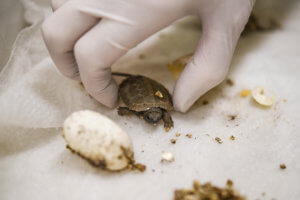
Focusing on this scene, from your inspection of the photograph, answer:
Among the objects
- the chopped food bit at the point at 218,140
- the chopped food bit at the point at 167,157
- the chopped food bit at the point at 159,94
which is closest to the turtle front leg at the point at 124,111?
the chopped food bit at the point at 159,94

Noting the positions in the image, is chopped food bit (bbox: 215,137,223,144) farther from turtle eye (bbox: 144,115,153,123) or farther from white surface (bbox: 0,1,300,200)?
turtle eye (bbox: 144,115,153,123)

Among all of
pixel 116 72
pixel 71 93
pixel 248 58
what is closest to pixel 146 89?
pixel 116 72

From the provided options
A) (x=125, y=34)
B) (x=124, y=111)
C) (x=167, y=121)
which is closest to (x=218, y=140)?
(x=167, y=121)

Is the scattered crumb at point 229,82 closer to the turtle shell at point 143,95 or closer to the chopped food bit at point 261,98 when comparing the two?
the chopped food bit at point 261,98

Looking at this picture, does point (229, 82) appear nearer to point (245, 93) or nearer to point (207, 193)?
point (245, 93)

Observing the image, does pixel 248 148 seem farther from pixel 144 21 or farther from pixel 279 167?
pixel 144 21

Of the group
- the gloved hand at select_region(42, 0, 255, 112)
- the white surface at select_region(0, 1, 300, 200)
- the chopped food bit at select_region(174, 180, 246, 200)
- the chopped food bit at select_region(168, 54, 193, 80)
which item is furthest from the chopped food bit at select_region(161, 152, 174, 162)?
the chopped food bit at select_region(168, 54, 193, 80)

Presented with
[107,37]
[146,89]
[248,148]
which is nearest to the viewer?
[107,37]
